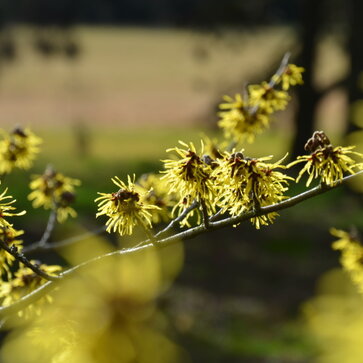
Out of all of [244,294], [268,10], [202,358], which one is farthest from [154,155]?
[202,358]

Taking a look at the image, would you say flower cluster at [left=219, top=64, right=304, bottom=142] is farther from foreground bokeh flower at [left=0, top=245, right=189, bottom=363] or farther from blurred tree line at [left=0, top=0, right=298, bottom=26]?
blurred tree line at [left=0, top=0, right=298, bottom=26]

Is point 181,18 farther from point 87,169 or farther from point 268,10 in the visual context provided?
point 87,169

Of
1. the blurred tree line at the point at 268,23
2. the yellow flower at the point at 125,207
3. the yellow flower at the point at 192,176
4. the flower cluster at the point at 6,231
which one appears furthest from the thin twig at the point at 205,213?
the blurred tree line at the point at 268,23

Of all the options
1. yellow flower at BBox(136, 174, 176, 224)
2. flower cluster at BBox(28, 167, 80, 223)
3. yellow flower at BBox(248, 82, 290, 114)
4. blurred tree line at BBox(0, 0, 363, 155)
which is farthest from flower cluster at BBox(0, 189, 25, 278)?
blurred tree line at BBox(0, 0, 363, 155)

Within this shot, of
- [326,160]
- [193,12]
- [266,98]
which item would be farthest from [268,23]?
[326,160]

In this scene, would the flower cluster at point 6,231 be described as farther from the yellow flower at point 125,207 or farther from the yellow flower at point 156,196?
the yellow flower at point 156,196

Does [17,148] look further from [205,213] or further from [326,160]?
[326,160]
